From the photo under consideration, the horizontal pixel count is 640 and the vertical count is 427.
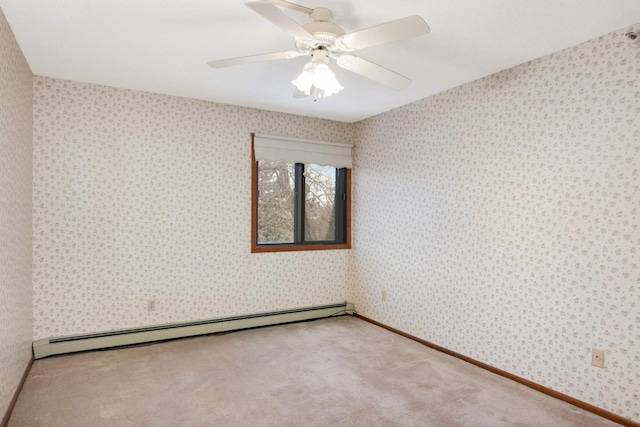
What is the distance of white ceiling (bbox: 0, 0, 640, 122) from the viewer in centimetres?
207

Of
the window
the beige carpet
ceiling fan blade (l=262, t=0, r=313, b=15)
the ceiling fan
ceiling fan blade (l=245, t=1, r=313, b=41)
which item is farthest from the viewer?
the window

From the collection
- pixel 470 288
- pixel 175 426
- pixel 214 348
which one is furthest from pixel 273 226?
pixel 175 426

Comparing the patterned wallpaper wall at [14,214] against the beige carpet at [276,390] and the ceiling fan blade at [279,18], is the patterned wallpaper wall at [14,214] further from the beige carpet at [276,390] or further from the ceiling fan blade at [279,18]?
the ceiling fan blade at [279,18]

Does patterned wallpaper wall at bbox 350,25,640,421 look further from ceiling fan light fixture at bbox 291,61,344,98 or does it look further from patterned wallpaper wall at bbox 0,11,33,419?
patterned wallpaper wall at bbox 0,11,33,419

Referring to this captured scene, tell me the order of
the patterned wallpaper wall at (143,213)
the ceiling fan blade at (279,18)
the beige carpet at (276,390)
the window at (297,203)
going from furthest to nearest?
1. the window at (297,203)
2. the patterned wallpaper wall at (143,213)
3. the beige carpet at (276,390)
4. the ceiling fan blade at (279,18)

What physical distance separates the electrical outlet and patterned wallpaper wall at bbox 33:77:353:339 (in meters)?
2.71

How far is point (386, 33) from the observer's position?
175cm

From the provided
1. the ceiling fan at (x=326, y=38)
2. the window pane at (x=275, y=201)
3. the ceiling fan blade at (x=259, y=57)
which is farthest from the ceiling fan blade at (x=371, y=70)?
the window pane at (x=275, y=201)

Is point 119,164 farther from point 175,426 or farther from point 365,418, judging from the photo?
point 365,418

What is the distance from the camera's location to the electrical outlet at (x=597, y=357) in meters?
2.41

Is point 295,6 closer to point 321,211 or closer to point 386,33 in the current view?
point 386,33

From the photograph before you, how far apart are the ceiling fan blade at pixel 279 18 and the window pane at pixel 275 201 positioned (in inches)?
97.4

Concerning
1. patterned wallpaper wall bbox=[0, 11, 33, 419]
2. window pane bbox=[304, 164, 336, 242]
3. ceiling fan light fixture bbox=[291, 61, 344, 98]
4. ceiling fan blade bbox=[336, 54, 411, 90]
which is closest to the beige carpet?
patterned wallpaper wall bbox=[0, 11, 33, 419]

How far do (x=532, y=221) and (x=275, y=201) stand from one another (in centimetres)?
254
